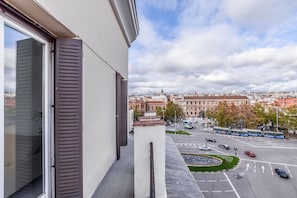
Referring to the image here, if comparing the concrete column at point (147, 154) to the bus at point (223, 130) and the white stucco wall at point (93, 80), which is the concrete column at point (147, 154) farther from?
the bus at point (223, 130)

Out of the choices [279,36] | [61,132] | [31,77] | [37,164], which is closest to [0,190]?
[37,164]

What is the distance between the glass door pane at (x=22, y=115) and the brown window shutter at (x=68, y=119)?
14 cm

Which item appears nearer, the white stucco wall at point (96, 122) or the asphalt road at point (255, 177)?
the white stucco wall at point (96, 122)

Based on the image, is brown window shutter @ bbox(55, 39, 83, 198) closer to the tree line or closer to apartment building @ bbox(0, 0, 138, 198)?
apartment building @ bbox(0, 0, 138, 198)

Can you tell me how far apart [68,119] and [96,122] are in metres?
1.05

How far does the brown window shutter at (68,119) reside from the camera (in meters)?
1.85

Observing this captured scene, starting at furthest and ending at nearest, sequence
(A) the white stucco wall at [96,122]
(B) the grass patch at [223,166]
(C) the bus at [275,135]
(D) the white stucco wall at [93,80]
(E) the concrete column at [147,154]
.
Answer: (C) the bus at [275,135] < (B) the grass patch at [223,166] < (A) the white stucco wall at [96,122] < (E) the concrete column at [147,154] < (D) the white stucco wall at [93,80]

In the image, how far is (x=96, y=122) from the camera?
292cm

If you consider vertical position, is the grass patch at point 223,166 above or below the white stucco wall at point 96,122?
below

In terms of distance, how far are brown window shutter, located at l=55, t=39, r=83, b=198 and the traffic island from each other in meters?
12.3

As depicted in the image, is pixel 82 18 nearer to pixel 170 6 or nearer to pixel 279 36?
pixel 170 6

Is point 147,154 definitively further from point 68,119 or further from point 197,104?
point 197,104

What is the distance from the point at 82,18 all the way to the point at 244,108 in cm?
3042

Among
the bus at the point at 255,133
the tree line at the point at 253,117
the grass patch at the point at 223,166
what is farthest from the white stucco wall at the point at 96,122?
the tree line at the point at 253,117
